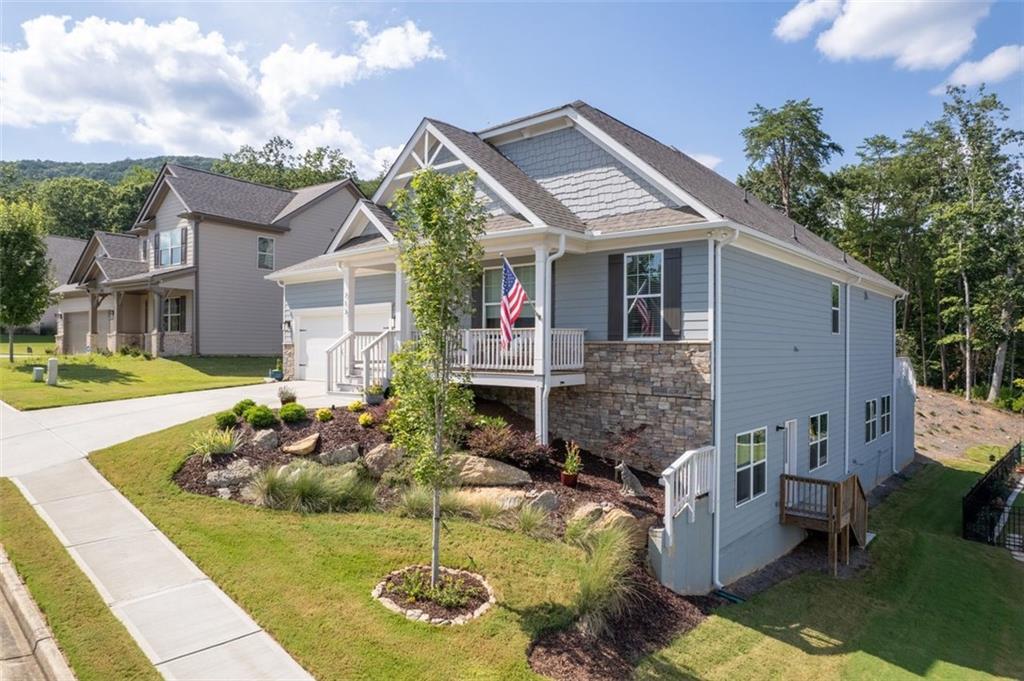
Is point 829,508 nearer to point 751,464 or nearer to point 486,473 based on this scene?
point 751,464

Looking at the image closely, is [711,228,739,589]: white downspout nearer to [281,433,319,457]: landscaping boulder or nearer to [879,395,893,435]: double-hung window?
[281,433,319,457]: landscaping boulder

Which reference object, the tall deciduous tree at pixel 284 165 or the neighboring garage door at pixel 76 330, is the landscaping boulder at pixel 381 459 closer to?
the neighboring garage door at pixel 76 330

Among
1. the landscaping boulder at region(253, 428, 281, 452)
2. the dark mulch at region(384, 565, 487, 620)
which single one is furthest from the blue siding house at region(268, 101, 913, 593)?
the dark mulch at region(384, 565, 487, 620)

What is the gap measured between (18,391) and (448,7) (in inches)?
624

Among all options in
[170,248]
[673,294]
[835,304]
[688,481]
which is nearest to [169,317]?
[170,248]

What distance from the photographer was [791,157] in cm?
3916

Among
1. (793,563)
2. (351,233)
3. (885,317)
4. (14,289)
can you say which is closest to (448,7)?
(351,233)

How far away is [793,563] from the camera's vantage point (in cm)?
1281

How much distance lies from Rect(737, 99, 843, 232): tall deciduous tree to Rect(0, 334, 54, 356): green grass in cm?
4424

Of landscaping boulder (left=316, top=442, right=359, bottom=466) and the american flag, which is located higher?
the american flag

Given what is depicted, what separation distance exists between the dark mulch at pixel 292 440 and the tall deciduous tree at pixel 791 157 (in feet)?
115

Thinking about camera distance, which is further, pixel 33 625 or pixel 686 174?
pixel 686 174

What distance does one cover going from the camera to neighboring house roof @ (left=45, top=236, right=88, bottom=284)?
40.4 meters

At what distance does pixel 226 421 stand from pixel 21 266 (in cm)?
1649
